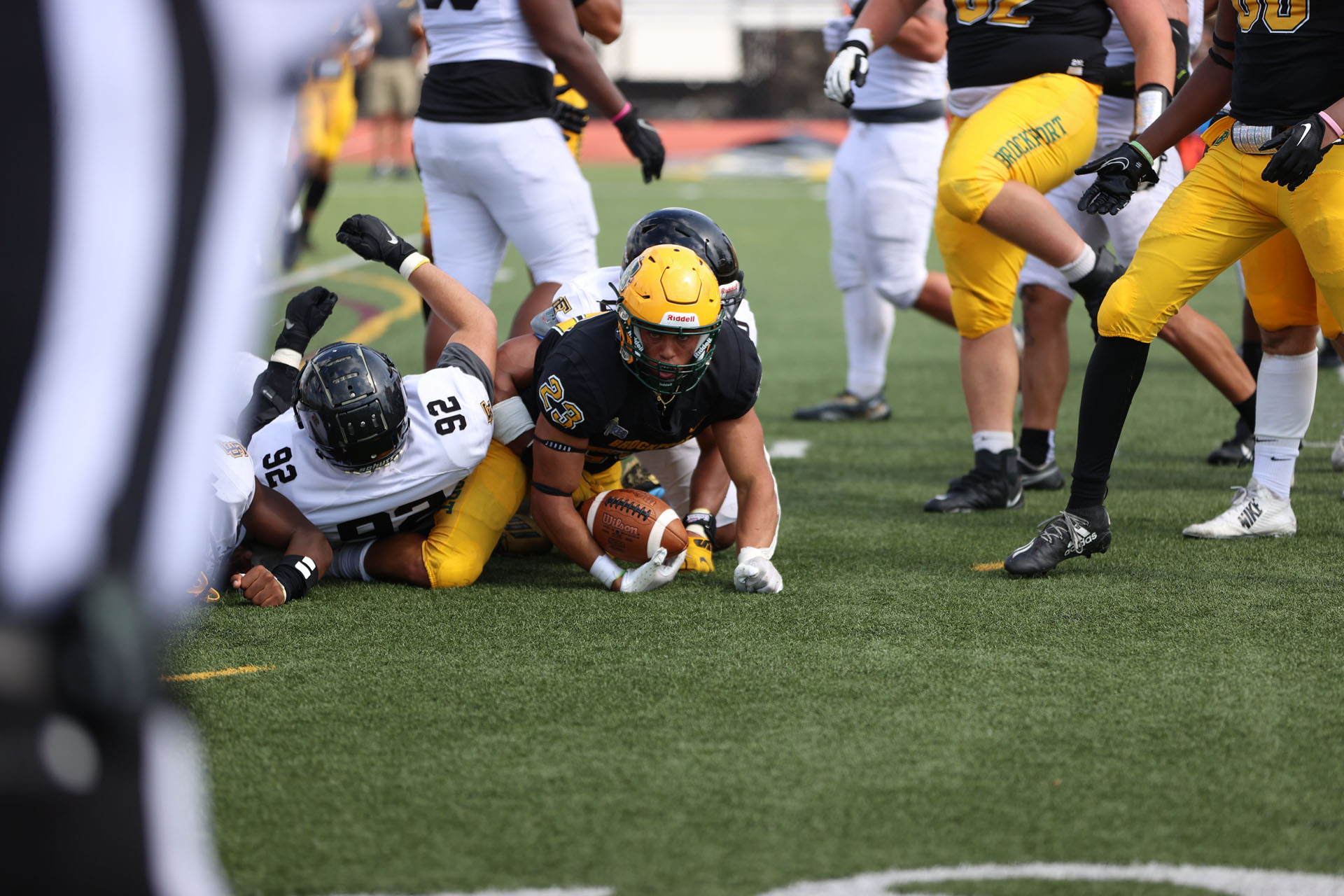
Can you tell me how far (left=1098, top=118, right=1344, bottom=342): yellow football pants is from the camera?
3283 millimetres

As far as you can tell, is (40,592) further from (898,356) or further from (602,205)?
(602,205)

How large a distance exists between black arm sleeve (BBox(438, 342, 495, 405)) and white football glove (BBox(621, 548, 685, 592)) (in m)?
0.63

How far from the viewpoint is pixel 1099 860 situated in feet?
6.48

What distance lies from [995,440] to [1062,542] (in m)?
0.88

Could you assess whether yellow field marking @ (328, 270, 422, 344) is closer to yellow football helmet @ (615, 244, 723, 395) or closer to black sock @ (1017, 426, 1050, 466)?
black sock @ (1017, 426, 1050, 466)

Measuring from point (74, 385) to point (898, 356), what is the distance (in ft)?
22.8

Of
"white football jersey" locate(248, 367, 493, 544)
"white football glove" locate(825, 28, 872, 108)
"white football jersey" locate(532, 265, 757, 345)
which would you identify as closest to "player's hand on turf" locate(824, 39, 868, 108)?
"white football glove" locate(825, 28, 872, 108)

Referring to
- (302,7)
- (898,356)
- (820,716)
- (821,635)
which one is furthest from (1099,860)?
(898,356)

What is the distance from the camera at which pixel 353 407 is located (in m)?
3.39

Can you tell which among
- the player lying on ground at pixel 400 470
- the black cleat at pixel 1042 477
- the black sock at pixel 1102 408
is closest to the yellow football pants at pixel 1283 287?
the black sock at pixel 1102 408

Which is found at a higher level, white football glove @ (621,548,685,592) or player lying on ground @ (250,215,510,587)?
player lying on ground @ (250,215,510,587)

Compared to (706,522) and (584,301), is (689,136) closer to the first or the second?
→ (584,301)

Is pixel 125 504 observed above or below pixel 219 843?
above

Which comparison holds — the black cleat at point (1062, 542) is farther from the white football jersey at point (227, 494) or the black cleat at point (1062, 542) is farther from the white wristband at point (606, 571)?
the white football jersey at point (227, 494)
